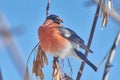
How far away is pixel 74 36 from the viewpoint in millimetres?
1539

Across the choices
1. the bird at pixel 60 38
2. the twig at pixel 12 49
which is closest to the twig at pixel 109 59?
the twig at pixel 12 49

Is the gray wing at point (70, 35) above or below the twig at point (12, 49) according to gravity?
below

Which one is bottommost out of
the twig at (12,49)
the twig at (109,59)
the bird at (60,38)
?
the bird at (60,38)

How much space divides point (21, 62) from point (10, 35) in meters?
0.05

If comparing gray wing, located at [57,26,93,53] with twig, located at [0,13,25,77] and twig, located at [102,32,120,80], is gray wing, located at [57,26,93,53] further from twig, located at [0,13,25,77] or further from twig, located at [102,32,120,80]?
twig, located at [0,13,25,77]

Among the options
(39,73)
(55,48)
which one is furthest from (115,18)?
(55,48)

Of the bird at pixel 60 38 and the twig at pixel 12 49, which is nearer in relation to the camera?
the twig at pixel 12 49

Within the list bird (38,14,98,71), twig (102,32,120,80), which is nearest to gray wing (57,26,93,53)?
bird (38,14,98,71)

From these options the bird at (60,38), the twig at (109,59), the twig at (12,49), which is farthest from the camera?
the bird at (60,38)

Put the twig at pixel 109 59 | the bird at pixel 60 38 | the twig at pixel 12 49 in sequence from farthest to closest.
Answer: the bird at pixel 60 38 < the twig at pixel 109 59 < the twig at pixel 12 49

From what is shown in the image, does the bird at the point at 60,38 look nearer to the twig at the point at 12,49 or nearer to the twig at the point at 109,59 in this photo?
the twig at the point at 109,59

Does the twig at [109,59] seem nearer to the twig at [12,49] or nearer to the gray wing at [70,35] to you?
the twig at [12,49]

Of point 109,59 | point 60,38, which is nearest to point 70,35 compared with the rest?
point 60,38

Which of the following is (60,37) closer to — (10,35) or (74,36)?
(74,36)
